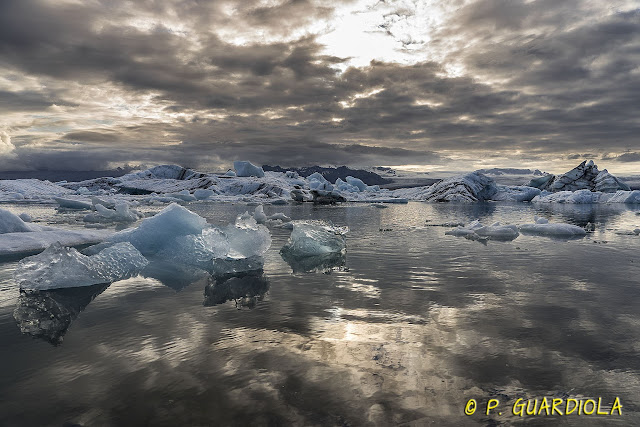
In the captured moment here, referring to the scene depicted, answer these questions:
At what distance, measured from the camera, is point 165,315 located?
4812mm

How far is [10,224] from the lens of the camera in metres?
10.5

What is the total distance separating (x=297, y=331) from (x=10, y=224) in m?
10.2

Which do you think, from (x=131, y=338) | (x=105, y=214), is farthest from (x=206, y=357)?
(x=105, y=214)

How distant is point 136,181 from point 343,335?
88865 millimetres

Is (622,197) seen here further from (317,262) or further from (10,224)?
(10,224)

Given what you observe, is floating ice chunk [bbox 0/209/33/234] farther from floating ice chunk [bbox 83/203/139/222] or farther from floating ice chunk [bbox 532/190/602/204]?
A: floating ice chunk [bbox 532/190/602/204]


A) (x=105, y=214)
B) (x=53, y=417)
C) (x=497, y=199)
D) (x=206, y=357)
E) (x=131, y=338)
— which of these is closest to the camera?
(x=53, y=417)

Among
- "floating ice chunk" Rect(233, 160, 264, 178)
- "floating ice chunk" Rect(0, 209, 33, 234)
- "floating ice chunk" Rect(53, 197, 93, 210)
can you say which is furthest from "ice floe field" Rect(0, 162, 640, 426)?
"floating ice chunk" Rect(233, 160, 264, 178)

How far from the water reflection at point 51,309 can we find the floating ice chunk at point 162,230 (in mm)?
2849

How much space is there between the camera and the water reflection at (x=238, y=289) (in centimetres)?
544

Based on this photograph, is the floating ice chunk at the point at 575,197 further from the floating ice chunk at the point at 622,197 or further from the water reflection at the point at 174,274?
the water reflection at the point at 174,274

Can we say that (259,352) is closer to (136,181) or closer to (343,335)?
(343,335)

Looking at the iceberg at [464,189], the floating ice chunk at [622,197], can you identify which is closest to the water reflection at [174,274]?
the iceberg at [464,189]

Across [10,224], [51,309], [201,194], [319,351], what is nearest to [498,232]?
[319,351]
